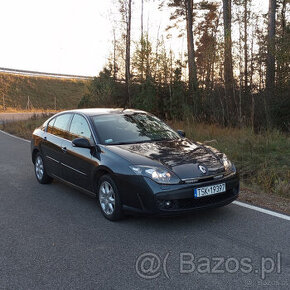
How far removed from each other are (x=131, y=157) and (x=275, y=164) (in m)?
4.25

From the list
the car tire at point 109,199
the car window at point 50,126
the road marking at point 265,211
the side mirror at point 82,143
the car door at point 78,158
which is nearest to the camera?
the car tire at point 109,199

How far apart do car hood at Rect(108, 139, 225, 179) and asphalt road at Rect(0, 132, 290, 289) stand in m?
0.72

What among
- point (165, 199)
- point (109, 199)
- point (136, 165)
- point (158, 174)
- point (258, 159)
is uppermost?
point (136, 165)

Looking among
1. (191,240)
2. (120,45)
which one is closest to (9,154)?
(191,240)

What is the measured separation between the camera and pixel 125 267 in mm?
3561

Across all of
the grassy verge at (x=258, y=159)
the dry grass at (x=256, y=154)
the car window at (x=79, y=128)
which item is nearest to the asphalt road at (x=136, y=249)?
the grassy verge at (x=258, y=159)

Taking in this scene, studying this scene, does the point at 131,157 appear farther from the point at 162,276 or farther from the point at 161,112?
the point at 161,112

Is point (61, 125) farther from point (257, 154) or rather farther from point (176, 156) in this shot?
point (257, 154)

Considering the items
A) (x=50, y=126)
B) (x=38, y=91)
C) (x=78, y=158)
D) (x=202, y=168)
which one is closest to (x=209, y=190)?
(x=202, y=168)

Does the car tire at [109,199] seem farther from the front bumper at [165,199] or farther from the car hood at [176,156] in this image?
the car hood at [176,156]

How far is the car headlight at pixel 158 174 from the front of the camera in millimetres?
4461

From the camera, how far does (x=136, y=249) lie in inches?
157

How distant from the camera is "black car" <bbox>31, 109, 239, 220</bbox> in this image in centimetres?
448

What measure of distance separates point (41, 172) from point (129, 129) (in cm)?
233
